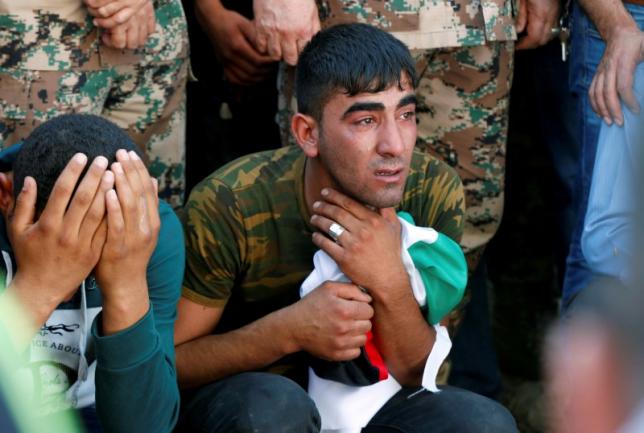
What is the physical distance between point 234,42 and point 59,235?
141 centimetres

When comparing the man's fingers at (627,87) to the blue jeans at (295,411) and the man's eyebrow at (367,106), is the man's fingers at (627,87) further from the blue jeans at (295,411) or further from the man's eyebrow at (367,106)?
the blue jeans at (295,411)

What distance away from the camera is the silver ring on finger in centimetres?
307

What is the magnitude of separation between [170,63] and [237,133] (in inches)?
30.9

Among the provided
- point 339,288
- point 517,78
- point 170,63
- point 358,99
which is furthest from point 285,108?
point 517,78

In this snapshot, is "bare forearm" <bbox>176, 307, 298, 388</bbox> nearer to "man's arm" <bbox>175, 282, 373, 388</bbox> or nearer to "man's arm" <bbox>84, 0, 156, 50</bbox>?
"man's arm" <bbox>175, 282, 373, 388</bbox>

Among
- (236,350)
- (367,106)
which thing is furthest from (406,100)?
(236,350)

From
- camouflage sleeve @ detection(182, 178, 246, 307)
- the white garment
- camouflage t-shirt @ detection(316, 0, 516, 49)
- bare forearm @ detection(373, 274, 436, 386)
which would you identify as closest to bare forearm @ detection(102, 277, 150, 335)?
camouflage sleeve @ detection(182, 178, 246, 307)

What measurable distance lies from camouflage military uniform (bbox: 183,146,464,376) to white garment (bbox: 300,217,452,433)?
144 mm

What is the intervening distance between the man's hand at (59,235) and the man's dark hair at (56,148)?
0.07 m

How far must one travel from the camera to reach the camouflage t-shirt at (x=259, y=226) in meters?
3.14

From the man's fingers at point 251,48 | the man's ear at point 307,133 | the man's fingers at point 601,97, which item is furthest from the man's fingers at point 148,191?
the man's fingers at point 601,97

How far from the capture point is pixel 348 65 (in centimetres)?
312

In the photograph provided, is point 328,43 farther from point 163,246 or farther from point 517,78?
point 517,78

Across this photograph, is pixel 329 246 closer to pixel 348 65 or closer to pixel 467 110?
pixel 348 65
